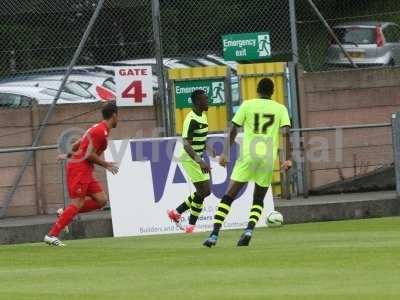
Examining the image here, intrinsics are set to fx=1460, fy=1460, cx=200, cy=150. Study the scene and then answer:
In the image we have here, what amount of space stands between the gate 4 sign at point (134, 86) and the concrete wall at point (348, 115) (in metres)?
2.64

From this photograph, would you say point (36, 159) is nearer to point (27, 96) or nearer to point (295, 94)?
point (27, 96)

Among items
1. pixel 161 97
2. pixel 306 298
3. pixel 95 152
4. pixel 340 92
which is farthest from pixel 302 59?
pixel 306 298

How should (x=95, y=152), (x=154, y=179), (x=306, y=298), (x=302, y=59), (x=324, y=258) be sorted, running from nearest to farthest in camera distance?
(x=306, y=298)
(x=324, y=258)
(x=95, y=152)
(x=154, y=179)
(x=302, y=59)

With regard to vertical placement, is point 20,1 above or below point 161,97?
above

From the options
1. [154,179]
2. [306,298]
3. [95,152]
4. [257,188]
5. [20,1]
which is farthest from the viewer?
[20,1]

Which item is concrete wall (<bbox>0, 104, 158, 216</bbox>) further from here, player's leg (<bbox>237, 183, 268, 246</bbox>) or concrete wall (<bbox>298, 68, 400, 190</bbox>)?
player's leg (<bbox>237, 183, 268, 246</bbox>)

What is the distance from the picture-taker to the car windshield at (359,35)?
31.2 meters

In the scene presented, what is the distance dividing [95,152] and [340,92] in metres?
7.02

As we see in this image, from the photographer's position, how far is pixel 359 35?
3209cm

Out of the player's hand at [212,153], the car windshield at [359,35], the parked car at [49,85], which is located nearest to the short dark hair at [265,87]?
the player's hand at [212,153]

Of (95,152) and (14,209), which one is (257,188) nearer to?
(95,152)

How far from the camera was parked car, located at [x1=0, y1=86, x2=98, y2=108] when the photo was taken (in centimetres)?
2450

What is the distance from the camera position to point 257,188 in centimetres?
1725

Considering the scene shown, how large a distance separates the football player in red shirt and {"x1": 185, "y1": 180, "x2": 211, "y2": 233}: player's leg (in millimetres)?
1767
